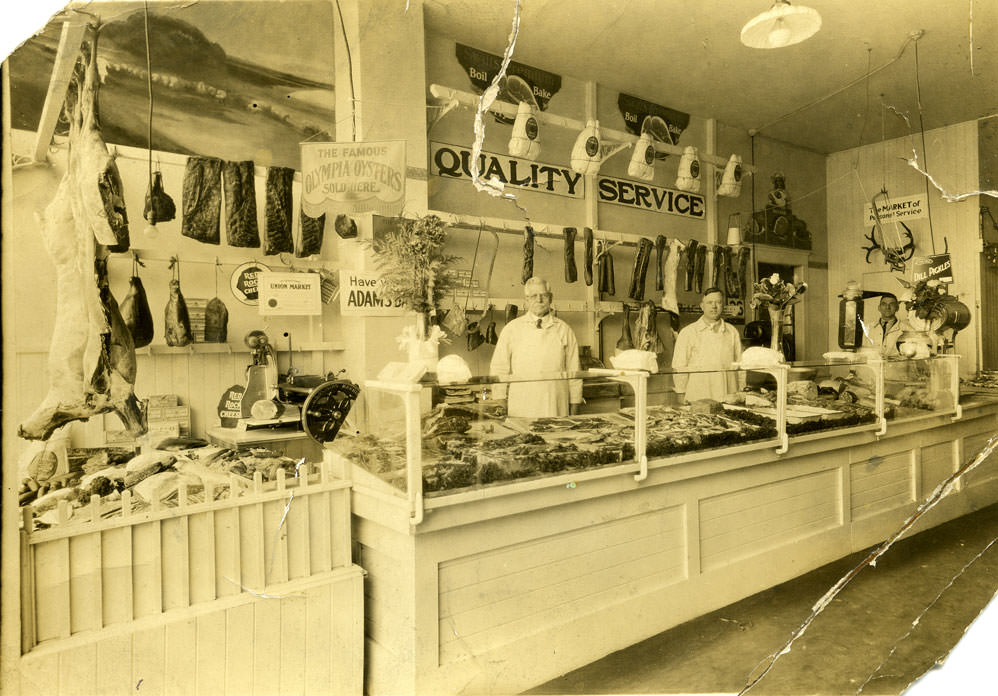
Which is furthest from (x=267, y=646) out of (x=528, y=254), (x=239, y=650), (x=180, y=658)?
(x=528, y=254)

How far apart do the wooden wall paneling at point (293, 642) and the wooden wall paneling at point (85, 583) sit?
361mm

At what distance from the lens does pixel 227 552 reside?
1243 mm

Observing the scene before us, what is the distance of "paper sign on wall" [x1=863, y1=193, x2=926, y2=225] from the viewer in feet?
5.31

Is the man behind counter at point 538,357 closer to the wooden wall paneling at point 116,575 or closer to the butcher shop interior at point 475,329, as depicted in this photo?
the butcher shop interior at point 475,329

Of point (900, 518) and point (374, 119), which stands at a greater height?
point (374, 119)

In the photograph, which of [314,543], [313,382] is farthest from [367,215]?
[314,543]

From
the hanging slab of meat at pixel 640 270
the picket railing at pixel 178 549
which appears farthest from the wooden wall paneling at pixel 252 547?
the hanging slab of meat at pixel 640 270

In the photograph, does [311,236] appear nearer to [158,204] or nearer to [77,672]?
[158,204]

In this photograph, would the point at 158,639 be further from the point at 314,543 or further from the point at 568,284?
the point at 568,284

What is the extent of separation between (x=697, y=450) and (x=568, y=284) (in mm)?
633

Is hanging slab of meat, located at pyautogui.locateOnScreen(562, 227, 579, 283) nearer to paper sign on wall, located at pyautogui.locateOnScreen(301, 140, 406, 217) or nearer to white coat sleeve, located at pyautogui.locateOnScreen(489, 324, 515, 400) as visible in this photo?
white coat sleeve, located at pyautogui.locateOnScreen(489, 324, 515, 400)

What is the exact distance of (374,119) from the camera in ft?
4.06

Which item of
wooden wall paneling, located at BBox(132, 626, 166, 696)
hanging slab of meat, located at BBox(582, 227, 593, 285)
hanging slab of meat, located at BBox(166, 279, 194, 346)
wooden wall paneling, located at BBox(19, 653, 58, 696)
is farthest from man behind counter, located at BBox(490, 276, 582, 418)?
wooden wall paneling, located at BBox(19, 653, 58, 696)

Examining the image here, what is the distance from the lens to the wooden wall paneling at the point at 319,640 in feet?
4.37
